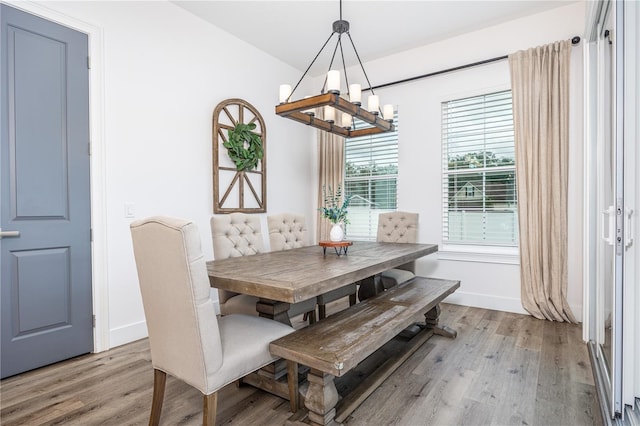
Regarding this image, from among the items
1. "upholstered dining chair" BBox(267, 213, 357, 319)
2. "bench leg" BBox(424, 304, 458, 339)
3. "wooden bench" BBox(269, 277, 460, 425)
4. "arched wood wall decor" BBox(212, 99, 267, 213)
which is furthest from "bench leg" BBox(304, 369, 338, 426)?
"arched wood wall decor" BBox(212, 99, 267, 213)

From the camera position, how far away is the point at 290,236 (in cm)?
329

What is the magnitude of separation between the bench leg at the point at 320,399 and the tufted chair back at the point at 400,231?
178 cm

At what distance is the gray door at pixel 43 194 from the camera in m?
2.20

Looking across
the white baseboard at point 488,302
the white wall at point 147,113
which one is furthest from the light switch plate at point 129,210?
the white baseboard at point 488,302

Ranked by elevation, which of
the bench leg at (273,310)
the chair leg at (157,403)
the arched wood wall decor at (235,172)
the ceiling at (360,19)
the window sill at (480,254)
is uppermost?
the ceiling at (360,19)

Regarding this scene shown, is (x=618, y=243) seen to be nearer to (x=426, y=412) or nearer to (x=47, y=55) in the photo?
(x=426, y=412)

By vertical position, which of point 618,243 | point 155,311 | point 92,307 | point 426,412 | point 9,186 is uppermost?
point 9,186

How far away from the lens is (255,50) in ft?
13.4

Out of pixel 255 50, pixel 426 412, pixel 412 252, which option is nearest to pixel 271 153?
pixel 255 50

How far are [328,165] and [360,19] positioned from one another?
6.08 feet

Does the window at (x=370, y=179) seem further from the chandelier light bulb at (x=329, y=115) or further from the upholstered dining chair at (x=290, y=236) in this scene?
the chandelier light bulb at (x=329, y=115)

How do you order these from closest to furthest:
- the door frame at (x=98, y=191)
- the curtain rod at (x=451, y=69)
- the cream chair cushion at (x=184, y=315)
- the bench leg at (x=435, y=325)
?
the cream chair cushion at (x=184, y=315), the door frame at (x=98, y=191), the bench leg at (x=435, y=325), the curtain rod at (x=451, y=69)

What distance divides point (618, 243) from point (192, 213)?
3.21m

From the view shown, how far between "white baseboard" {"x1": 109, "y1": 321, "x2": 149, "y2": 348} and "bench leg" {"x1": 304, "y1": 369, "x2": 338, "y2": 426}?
6.31 ft
